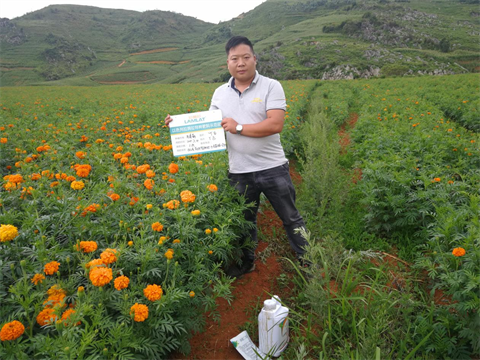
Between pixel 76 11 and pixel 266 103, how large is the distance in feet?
622

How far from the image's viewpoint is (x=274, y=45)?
216 ft

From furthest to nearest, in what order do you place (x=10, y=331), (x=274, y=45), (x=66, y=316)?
(x=274, y=45) < (x=66, y=316) < (x=10, y=331)

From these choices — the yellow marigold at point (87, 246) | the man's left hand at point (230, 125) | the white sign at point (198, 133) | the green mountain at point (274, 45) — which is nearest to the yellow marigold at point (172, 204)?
the yellow marigold at point (87, 246)

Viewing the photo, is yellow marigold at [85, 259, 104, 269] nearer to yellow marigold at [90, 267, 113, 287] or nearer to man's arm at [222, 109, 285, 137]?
yellow marigold at [90, 267, 113, 287]

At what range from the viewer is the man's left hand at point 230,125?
2.27 m

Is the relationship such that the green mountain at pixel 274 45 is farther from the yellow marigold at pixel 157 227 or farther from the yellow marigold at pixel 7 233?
the yellow marigold at pixel 7 233

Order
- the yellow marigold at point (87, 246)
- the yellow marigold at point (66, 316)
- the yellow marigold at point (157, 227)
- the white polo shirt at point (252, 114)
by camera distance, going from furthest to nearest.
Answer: the white polo shirt at point (252, 114) → the yellow marigold at point (157, 227) → the yellow marigold at point (87, 246) → the yellow marigold at point (66, 316)

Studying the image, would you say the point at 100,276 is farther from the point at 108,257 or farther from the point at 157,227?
the point at 157,227

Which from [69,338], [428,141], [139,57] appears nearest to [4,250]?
[69,338]

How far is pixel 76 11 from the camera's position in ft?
479

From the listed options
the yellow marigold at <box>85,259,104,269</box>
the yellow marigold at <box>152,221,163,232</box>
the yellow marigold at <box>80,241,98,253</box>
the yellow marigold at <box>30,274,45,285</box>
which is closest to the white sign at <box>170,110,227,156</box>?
the yellow marigold at <box>152,221,163,232</box>

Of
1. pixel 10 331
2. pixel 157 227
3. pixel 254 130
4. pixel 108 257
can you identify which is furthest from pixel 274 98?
pixel 10 331

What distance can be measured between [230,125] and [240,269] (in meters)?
1.53

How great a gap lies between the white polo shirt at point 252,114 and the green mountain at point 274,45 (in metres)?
44.1
